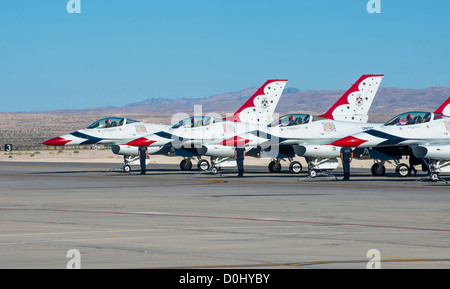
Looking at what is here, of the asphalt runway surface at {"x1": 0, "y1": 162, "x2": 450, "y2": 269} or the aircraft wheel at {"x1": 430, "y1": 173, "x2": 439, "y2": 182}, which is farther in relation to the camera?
the aircraft wheel at {"x1": 430, "y1": 173, "x2": 439, "y2": 182}

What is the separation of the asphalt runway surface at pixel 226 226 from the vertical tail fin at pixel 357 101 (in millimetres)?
13615

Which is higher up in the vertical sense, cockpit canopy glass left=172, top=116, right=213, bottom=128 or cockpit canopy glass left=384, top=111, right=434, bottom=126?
cockpit canopy glass left=172, top=116, right=213, bottom=128

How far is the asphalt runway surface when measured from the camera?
1123 cm

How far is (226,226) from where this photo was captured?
15789 mm

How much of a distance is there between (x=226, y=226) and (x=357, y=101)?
28.0 metres

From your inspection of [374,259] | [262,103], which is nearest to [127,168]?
[262,103]

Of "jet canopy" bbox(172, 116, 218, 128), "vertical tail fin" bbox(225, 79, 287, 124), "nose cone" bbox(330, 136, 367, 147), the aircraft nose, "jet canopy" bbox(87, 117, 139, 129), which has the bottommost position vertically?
"nose cone" bbox(330, 136, 367, 147)

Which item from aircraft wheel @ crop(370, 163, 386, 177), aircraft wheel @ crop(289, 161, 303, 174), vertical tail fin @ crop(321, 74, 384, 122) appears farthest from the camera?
vertical tail fin @ crop(321, 74, 384, 122)

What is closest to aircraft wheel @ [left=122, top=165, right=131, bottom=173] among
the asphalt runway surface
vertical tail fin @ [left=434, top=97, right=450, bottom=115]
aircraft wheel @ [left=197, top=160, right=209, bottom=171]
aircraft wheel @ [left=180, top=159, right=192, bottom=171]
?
aircraft wheel @ [left=197, top=160, right=209, bottom=171]

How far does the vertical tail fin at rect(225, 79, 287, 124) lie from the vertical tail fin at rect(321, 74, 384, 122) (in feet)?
14.4

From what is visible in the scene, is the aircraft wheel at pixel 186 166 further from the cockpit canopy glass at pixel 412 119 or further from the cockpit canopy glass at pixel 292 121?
the cockpit canopy glass at pixel 412 119

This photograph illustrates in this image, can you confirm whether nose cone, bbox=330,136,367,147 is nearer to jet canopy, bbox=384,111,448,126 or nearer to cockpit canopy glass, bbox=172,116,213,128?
jet canopy, bbox=384,111,448,126
